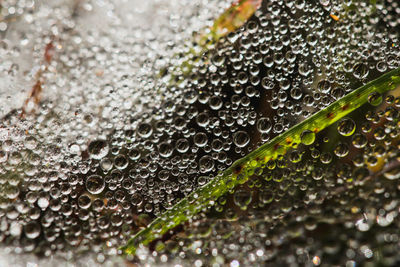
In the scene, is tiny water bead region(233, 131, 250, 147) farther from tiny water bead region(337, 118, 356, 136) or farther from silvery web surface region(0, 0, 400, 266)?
tiny water bead region(337, 118, 356, 136)

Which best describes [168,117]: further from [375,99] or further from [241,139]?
[375,99]

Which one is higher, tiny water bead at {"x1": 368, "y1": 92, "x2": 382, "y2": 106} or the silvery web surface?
the silvery web surface

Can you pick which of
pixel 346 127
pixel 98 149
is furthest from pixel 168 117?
pixel 346 127

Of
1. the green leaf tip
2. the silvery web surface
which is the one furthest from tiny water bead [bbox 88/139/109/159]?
the green leaf tip

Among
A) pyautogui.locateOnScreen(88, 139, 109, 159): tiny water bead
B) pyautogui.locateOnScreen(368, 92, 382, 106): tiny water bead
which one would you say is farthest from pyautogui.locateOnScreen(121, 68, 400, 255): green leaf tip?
pyautogui.locateOnScreen(88, 139, 109, 159): tiny water bead

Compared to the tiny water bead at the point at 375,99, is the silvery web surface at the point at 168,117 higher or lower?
Result: higher

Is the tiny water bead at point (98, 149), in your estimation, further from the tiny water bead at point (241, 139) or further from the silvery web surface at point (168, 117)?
the tiny water bead at point (241, 139)

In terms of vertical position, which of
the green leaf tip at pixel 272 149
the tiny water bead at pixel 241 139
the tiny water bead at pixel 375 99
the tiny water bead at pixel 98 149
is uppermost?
the tiny water bead at pixel 98 149

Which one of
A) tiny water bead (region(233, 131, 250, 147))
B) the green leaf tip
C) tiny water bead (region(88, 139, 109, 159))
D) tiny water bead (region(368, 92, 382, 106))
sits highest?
tiny water bead (region(88, 139, 109, 159))

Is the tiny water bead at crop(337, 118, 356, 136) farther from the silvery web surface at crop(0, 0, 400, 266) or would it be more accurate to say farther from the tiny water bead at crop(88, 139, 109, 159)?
the tiny water bead at crop(88, 139, 109, 159)

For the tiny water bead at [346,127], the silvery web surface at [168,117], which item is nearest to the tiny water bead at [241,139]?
the silvery web surface at [168,117]
